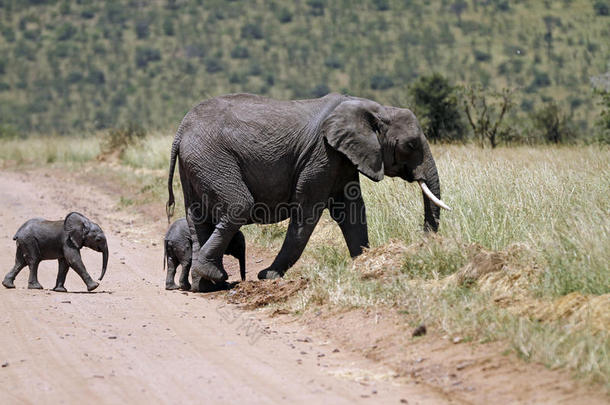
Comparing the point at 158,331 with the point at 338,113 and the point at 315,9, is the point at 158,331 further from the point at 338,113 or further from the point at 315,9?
the point at 315,9

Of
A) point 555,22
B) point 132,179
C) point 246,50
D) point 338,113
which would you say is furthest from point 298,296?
point 246,50

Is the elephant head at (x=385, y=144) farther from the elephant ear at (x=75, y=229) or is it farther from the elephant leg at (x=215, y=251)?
the elephant ear at (x=75, y=229)

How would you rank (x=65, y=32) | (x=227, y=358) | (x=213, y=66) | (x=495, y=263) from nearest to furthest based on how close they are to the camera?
(x=227, y=358)
(x=495, y=263)
(x=213, y=66)
(x=65, y=32)

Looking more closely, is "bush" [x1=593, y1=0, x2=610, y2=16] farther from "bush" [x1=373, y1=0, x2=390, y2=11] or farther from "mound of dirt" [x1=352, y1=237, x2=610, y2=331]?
"mound of dirt" [x1=352, y1=237, x2=610, y2=331]

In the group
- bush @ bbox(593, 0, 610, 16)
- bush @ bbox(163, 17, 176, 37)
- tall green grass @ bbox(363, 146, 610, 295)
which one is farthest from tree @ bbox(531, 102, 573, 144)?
bush @ bbox(163, 17, 176, 37)

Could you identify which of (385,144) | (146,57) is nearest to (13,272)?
(385,144)

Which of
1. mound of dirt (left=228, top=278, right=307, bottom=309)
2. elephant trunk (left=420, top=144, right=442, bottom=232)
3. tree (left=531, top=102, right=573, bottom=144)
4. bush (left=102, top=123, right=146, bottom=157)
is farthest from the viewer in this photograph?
bush (left=102, top=123, right=146, bottom=157)

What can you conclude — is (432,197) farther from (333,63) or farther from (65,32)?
(65,32)

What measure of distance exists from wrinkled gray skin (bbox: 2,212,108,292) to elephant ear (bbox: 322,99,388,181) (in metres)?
2.82

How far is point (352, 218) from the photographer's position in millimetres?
9805

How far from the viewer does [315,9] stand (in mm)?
60406

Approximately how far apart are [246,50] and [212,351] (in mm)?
50175

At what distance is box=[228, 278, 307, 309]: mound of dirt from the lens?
345 inches

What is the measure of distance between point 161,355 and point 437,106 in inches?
747
